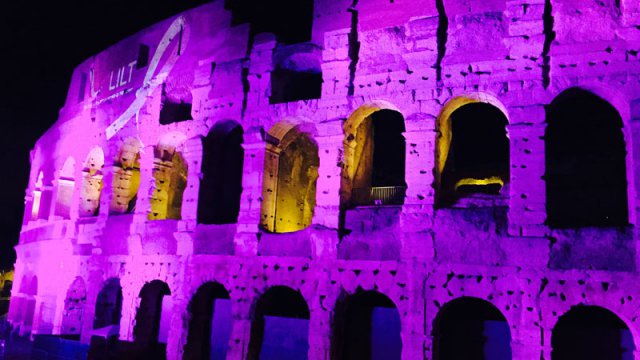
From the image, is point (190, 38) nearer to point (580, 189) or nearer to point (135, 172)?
point (135, 172)

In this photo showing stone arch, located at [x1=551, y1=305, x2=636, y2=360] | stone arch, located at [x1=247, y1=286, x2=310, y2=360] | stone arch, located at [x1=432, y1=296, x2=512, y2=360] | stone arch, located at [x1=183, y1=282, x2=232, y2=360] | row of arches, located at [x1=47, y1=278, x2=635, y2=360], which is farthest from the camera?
stone arch, located at [x1=183, y1=282, x2=232, y2=360]

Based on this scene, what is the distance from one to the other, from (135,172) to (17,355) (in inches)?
246

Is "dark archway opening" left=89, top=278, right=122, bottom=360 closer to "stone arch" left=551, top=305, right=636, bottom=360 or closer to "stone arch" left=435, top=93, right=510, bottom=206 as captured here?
"stone arch" left=435, top=93, right=510, bottom=206

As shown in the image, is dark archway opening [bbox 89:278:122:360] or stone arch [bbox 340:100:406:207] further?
dark archway opening [bbox 89:278:122:360]

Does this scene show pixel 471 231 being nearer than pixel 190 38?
Yes

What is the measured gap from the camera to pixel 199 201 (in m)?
13.6

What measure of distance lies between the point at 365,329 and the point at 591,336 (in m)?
4.27

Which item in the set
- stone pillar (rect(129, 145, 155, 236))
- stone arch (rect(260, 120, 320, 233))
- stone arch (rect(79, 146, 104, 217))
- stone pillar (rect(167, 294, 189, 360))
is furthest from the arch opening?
stone arch (rect(79, 146, 104, 217))

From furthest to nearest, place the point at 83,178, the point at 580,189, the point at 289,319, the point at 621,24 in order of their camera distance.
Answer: the point at 83,178, the point at 580,189, the point at 289,319, the point at 621,24

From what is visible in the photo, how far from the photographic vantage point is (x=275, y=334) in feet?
39.7

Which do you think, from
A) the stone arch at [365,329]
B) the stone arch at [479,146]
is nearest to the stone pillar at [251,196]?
the stone arch at [365,329]

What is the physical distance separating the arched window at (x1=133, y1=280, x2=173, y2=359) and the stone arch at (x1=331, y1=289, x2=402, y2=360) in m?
5.06

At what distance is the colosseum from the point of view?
31.9ft

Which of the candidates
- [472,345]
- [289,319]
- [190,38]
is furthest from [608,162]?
[190,38]
